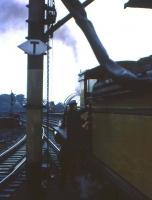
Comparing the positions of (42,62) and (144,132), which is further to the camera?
(42,62)

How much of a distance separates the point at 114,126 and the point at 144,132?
133cm

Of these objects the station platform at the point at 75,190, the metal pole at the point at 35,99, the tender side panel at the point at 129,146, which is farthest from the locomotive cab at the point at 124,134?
the metal pole at the point at 35,99

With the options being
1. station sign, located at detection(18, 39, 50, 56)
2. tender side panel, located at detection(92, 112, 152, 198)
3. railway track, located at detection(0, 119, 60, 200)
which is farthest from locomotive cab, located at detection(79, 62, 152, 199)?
railway track, located at detection(0, 119, 60, 200)

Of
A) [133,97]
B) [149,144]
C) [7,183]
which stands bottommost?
[7,183]

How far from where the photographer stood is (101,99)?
736 centimetres

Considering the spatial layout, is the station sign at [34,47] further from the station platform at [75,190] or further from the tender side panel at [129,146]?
the station platform at [75,190]

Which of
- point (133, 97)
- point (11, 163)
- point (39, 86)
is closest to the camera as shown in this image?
point (133, 97)

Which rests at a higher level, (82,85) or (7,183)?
(82,85)

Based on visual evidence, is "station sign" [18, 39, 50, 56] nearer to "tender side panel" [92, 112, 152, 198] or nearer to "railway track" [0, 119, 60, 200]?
"railway track" [0, 119, 60, 200]

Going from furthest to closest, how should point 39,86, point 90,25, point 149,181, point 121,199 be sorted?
point 39,86 < point 90,25 < point 121,199 < point 149,181

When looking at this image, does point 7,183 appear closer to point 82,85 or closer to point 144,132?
point 82,85

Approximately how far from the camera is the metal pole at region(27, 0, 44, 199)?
8.16 m

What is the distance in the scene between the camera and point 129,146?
214 inches

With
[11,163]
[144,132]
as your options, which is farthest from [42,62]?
[11,163]
